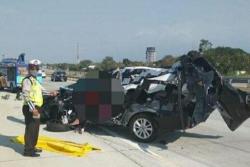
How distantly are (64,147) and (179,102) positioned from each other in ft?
9.13

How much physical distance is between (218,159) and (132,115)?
2.60 meters

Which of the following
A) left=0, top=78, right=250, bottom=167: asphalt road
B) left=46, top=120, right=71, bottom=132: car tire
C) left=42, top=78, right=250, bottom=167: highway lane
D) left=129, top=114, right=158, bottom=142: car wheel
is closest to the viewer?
left=0, top=78, right=250, bottom=167: asphalt road

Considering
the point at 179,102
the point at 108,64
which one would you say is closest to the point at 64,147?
the point at 179,102

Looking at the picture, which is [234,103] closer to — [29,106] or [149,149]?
[149,149]

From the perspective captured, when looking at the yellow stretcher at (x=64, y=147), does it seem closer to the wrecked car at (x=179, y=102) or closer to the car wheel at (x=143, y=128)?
the car wheel at (x=143, y=128)

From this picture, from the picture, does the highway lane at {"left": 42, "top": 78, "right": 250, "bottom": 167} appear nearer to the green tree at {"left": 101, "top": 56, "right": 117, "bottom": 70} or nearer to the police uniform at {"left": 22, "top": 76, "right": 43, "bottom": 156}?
the police uniform at {"left": 22, "top": 76, "right": 43, "bottom": 156}

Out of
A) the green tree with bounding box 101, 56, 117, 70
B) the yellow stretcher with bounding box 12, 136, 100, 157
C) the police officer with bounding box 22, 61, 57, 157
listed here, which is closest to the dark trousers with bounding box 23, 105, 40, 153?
the police officer with bounding box 22, 61, 57, 157

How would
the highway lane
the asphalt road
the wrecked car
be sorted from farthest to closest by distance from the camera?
the wrecked car, the highway lane, the asphalt road

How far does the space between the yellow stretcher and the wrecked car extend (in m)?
1.73

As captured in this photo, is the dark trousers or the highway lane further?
the highway lane

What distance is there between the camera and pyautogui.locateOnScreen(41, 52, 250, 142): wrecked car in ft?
34.1

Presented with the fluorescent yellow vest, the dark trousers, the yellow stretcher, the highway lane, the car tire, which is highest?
the fluorescent yellow vest

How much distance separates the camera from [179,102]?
406 inches

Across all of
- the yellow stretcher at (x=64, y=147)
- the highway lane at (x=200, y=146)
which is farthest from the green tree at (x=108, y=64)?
the yellow stretcher at (x=64, y=147)
